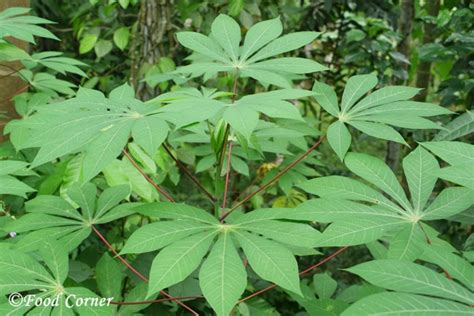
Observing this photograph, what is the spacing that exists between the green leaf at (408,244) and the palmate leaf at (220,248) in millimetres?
113

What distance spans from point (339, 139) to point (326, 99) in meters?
0.12

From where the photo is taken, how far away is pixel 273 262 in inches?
29.7

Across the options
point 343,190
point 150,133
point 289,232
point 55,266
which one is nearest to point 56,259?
point 55,266

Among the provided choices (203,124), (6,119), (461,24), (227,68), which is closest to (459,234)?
(461,24)

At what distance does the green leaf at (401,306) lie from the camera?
2.00 feet

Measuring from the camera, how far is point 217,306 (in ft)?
2.27

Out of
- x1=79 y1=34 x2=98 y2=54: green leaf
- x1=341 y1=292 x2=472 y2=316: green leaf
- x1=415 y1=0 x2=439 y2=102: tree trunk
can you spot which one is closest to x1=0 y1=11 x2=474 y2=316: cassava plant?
x1=341 y1=292 x2=472 y2=316: green leaf

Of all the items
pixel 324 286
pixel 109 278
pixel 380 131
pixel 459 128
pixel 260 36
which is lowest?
pixel 324 286

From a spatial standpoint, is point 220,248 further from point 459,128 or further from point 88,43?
point 88,43

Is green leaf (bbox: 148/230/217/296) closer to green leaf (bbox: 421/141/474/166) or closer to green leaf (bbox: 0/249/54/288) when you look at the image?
green leaf (bbox: 0/249/54/288)

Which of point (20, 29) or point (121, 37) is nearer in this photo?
point (20, 29)

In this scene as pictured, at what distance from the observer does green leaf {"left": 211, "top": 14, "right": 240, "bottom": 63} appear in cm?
107

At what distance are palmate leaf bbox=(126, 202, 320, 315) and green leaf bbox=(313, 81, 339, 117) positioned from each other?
250mm

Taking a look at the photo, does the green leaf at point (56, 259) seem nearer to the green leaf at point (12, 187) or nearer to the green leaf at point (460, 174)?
the green leaf at point (12, 187)
